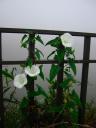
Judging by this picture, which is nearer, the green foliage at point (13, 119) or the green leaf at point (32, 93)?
the green leaf at point (32, 93)

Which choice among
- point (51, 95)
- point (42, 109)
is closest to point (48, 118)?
point (42, 109)

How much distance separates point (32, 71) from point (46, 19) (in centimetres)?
152

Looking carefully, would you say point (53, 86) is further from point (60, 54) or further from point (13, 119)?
point (13, 119)

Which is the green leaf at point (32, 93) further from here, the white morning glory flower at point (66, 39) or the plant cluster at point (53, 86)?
the white morning glory flower at point (66, 39)

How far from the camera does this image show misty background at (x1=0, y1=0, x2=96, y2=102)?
8.59 ft

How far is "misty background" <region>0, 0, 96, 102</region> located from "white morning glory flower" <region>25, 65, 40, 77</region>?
1.18 meters

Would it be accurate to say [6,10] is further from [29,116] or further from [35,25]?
[29,116]

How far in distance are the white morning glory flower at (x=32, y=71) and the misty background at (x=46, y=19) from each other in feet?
3.87

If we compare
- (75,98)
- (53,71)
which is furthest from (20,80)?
(75,98)

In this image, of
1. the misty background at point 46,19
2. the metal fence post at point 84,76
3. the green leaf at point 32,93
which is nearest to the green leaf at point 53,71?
the green leaf at point 32,93

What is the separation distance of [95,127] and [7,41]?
1367mm

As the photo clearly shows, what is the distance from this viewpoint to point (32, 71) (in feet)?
4.54

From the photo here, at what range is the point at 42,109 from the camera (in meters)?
1.54

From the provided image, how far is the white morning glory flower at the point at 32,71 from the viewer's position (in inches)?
54.2
